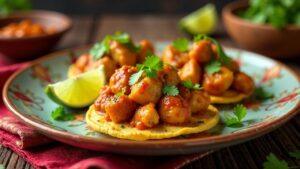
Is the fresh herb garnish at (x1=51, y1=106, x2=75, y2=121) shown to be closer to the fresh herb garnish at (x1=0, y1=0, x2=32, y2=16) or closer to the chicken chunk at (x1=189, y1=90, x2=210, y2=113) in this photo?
the chicken chunk at (x1=189, y1=90, x2=210, y2=113)

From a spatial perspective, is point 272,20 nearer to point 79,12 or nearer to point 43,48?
point 43,48

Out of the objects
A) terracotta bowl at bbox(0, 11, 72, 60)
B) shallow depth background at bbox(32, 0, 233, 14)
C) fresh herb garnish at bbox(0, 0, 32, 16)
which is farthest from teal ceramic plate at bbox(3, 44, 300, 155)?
shallow depth background at bbox(32, 0, 233, 14)

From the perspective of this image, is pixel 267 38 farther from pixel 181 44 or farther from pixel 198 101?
pixel 198 101

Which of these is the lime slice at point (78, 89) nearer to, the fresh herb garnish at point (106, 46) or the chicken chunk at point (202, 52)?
the fresh herb garnish at point (106, 46)

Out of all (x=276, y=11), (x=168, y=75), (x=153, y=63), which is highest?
(x=153, y=63)

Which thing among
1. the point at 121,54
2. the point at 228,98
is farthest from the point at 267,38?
the point at 121,54

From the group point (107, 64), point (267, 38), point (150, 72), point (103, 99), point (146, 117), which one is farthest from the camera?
point (267, 38)
